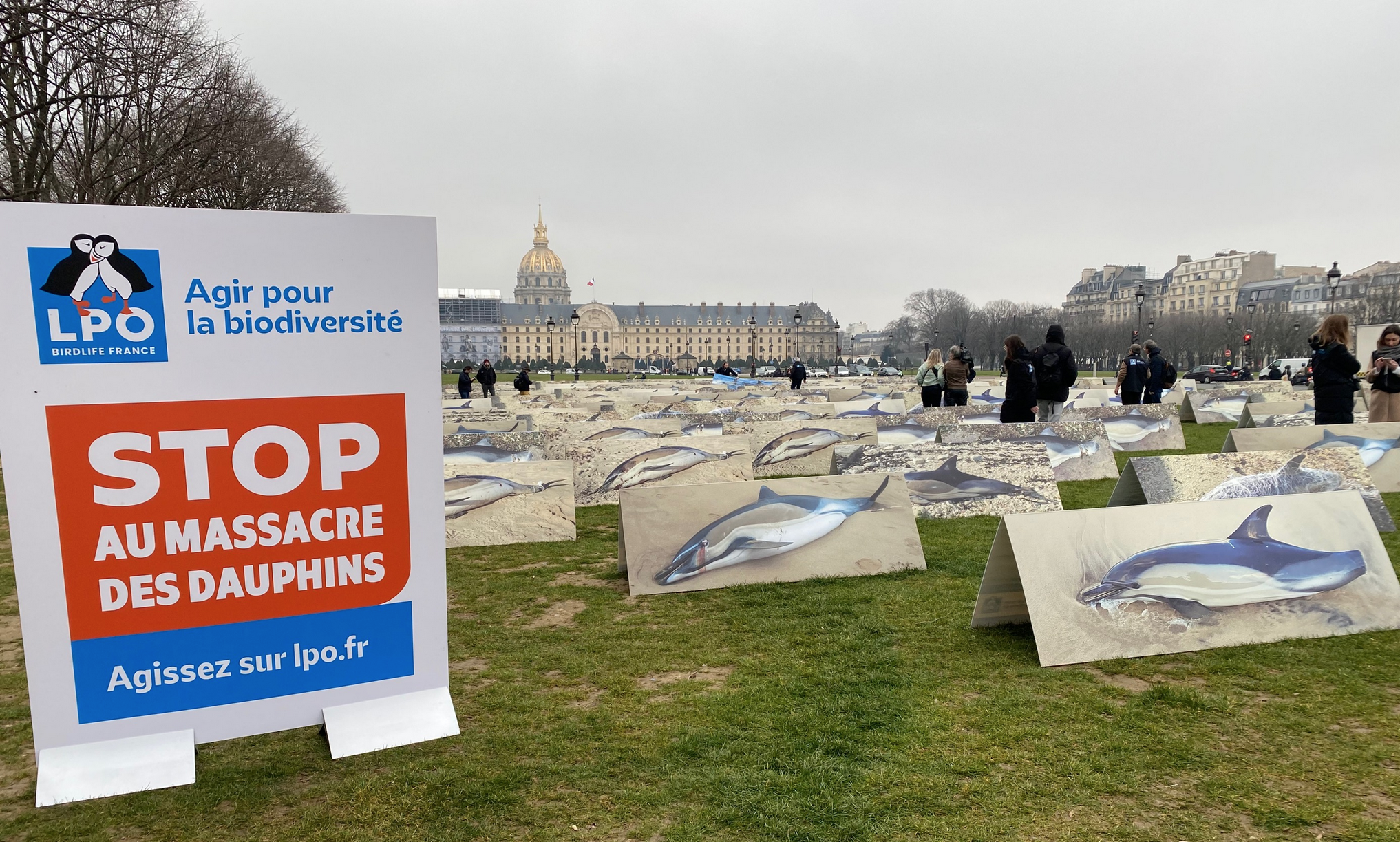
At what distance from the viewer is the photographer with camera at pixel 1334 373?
905 centimetres

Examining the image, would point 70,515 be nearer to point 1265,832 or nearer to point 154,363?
point 154,363

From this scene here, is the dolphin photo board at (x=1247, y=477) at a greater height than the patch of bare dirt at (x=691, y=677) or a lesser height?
greater

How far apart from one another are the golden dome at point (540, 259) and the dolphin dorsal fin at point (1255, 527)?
17583cm

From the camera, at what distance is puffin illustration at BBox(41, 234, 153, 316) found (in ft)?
8.66

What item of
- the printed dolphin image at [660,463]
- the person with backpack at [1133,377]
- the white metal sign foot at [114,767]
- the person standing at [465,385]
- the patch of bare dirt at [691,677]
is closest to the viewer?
the white metal sign foot at [114,767]

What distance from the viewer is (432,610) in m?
3.32

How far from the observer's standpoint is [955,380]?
41.5ft

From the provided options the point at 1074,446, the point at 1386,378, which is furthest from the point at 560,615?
the point at 1386,378

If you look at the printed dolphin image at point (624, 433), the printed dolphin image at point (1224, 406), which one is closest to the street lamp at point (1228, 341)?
the printed dolphin image at point (1224, 406)

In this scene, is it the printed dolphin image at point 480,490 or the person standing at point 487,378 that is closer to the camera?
the printed dolphin image at point 480,490

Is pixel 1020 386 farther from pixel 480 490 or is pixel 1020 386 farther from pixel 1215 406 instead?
pixel 1215 406

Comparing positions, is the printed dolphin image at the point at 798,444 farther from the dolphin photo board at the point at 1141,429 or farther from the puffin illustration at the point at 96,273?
the puffin illustration at the point at 96,273

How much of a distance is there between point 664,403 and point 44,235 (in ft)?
54.8

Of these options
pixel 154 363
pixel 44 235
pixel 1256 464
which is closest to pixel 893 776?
pixel 154 363
